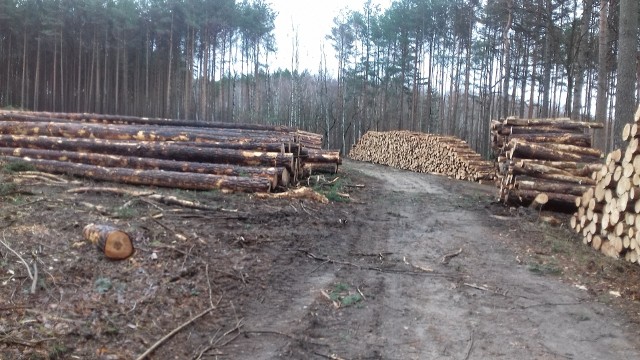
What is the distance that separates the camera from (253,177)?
10.4 meters

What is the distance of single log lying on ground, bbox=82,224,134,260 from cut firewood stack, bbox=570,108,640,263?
22.1 ft

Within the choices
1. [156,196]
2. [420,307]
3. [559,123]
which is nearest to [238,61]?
[559,123]

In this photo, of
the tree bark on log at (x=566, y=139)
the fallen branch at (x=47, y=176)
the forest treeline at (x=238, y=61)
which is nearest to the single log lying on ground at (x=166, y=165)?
the fallen branch at (x=47, y=176)

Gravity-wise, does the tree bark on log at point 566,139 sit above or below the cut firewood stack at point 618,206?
above

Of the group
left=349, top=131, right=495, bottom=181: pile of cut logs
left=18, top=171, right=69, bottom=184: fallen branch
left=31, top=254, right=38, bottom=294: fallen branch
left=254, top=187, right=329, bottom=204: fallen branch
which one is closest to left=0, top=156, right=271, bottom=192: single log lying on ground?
left=254, top=187, right=329, bottom=204: fallen branch

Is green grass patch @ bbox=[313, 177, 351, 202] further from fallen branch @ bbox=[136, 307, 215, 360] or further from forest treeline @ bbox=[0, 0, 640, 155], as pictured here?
forest treeline @ bbox=[0, 0, 640, 155]

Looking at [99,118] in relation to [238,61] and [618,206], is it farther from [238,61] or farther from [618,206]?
[238,61]

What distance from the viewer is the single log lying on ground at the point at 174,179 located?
10.1 m

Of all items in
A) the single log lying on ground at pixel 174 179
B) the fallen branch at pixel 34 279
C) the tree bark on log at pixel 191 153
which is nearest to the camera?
the fallen branch at pixel 34 279

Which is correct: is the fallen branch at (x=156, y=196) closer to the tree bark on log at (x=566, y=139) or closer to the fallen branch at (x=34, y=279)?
the fallen branch at (x=34, y=279)

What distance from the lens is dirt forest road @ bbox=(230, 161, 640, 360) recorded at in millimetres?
4383

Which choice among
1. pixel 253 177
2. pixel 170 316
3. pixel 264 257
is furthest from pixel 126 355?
pixel 253 177

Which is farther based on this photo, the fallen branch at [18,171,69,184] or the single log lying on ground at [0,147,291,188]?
the single log lying on ground at [0,147,291,188]

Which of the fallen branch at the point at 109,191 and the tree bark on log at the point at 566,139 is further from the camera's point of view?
the tree bark on log at the point at 566,139
